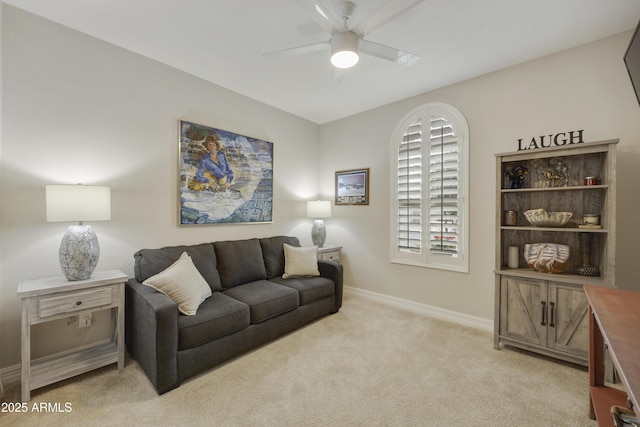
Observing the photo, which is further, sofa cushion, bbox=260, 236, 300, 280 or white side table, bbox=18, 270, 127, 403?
sofa cushion, bbox=260, 236, 300, 280

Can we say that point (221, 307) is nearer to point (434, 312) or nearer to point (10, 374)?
point (10, 374)

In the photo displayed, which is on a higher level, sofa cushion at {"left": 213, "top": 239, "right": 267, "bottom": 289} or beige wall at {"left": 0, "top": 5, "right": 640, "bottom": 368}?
beige wall at {"left": 0, "top": 5, "right": 640, "bottom": 368}

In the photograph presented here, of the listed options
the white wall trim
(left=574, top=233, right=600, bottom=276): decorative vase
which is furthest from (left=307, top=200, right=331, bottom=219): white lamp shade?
the white wall trim

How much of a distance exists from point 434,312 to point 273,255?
2.05m

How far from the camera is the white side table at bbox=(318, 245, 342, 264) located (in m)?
3.81

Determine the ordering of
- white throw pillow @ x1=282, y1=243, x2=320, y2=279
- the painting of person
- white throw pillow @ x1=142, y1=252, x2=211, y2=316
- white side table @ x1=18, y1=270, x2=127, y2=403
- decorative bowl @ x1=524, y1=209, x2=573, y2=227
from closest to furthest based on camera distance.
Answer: white side table @ x1=18, y1=270, x2=127, y2=403 < white throw pillow @ x1=142, y1=252, x2=211, y2=316 < decorative bowl @ x1=524, y1=209, x2=573, y2=227 < the painting of person < white throw pillow @ x1=282, y1=243, x2=320, y2=279

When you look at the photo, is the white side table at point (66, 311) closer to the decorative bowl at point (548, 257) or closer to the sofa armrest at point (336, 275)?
the sofa armrest at point (336, 275)

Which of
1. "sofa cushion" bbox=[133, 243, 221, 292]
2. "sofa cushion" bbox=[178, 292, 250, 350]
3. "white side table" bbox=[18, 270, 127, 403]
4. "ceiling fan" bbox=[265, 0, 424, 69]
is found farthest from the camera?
"sofa cushion" bbox=[133, 243, 221, 292]

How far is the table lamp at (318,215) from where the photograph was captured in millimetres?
3984

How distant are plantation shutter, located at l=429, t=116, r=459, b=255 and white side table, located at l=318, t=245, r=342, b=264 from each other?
1.33 metres

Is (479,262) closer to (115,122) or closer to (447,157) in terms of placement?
(447,157)

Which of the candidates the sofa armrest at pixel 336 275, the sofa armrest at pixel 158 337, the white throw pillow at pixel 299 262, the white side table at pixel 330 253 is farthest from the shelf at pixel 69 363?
the white side table at pixel 330 253

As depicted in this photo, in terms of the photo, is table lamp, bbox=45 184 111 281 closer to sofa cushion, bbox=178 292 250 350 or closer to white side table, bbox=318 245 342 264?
sofa cushion, bbox=178 292 250 350

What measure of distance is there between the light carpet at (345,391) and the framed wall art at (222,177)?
1.54 meters
